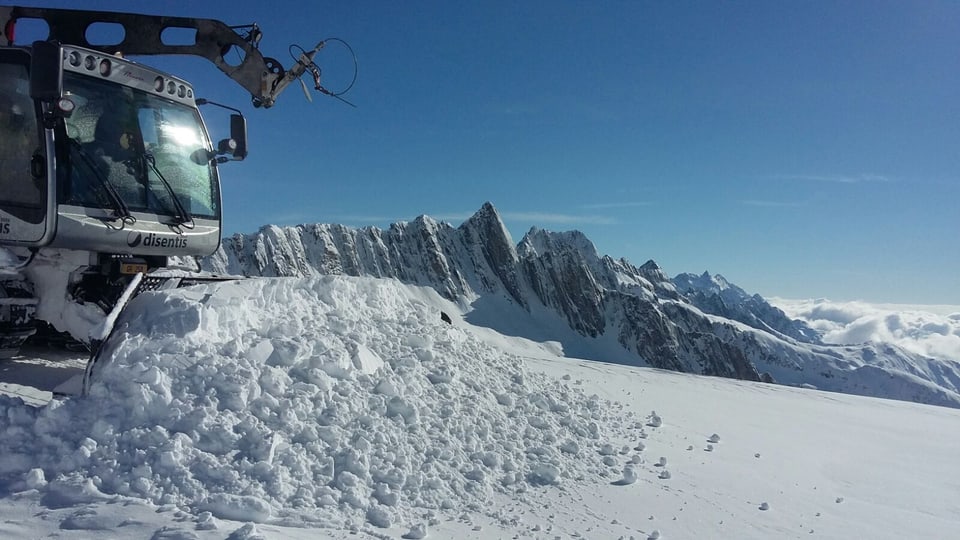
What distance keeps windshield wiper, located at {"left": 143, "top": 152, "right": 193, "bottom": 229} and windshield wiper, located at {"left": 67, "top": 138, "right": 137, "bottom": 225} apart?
590mm

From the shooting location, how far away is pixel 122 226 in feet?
21.6

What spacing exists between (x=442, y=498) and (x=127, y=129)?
5461 mm

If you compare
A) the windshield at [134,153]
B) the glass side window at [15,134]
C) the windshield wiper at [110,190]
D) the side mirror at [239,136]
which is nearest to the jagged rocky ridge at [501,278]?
the side mirror at [239,136]

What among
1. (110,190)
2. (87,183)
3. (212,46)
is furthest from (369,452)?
(212,46)

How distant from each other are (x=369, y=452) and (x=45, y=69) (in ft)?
14.4

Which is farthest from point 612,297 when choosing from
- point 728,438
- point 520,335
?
point 728,438

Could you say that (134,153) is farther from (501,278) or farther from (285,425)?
(501,278)

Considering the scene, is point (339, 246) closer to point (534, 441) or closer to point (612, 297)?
point (612, 297)

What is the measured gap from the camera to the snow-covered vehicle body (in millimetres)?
6250

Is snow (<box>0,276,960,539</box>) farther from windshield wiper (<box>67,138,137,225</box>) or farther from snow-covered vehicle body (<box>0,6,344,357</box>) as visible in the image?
windshield wiper (<box>67,138,137,225</box>)

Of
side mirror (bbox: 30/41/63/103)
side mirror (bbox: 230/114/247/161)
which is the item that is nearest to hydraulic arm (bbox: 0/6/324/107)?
side mirror (bbox: 230/114/247/161)

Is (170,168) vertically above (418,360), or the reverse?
(170,168)

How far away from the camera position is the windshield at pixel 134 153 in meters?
6.51

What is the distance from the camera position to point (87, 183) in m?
6.50
